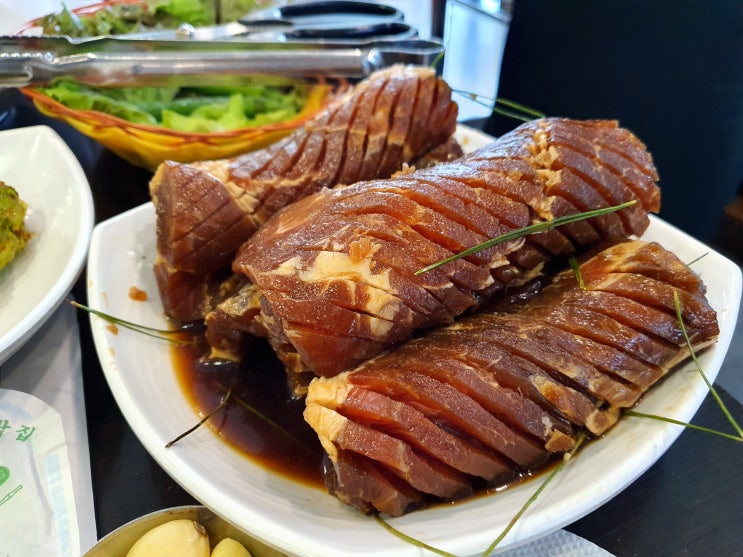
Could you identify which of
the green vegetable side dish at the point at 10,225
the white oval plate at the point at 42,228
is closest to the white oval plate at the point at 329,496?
the white oval plate at the point at 42,228

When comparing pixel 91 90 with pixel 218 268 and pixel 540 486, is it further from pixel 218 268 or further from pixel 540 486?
pixel 540 486

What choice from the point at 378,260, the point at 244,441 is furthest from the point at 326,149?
the point at 244,441

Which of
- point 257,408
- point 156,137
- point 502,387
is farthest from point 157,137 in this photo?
point 502,387

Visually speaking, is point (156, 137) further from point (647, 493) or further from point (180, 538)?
point (647, 493)

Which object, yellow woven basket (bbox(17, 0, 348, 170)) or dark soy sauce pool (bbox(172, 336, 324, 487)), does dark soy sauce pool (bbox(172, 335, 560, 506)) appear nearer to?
dark soy sauce pool (bbox(172, 336, 324, 487))

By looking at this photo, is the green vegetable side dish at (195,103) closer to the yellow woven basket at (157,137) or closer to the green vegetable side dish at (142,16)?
the yellow woven basket at (157,137)

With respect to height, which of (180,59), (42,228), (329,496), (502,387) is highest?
(180,59)
